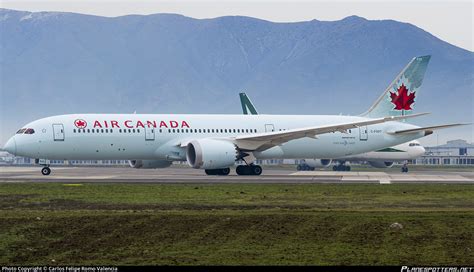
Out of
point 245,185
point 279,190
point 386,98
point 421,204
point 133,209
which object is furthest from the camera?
point 386,98

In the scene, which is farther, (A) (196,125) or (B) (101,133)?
(A) (196,125)

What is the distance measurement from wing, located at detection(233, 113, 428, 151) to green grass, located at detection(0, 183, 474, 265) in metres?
20.4

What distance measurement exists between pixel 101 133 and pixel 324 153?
54.8ft

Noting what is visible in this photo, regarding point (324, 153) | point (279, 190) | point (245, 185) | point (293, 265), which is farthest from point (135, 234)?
point (324, 153)

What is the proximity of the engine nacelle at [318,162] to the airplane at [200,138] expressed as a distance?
1987cm

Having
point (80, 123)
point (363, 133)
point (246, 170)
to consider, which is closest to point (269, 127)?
point (246, 170)

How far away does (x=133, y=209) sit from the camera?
31.8 m

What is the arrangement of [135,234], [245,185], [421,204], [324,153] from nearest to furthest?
[135,234]
[421,204]
[245,185]
[324,153]

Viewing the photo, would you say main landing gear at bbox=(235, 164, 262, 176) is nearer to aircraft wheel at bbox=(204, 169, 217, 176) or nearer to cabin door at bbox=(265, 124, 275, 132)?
aircraft wheel at bbox=(204, 169, 217, 176)

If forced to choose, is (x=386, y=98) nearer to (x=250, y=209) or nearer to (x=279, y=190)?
(x=279, y=190)

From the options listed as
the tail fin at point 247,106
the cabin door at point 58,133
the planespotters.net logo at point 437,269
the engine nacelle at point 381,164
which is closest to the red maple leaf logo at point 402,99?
the engine nacelle at point 381,164

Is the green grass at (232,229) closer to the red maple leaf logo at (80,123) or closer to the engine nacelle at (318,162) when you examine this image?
the red maple leaf logo at (80,123)

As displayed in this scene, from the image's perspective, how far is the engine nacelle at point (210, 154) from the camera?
56625 millimetres

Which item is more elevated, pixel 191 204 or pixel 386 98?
pixel 386 98
